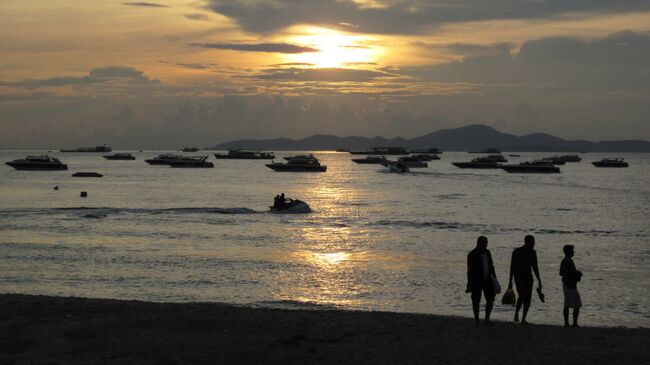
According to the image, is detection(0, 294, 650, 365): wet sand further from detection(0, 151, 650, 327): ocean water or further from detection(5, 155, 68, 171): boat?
detection(5, 155, 68, 171): boat

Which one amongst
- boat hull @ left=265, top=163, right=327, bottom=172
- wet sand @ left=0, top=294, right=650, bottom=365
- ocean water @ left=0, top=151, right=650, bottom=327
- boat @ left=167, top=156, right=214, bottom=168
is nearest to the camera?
wet sand @ left=0, top=294, right=650, bottom=365

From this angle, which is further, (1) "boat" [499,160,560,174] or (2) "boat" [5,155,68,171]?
(1) "boat" [499,160,560,174]

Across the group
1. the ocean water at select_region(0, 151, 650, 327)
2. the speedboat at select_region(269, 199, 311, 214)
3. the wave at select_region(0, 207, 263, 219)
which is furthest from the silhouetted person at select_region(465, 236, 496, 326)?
the wave at select_region(0, 207, 263, 219)

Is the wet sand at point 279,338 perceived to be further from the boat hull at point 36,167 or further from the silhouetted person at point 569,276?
the boat hull at point 36,167

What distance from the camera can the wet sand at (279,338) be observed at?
12445mm

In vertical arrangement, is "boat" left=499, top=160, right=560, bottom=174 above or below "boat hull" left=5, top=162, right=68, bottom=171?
above

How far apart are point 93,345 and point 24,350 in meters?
1.20

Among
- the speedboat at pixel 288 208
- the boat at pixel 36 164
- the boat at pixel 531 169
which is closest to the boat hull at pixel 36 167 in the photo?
the boat at pixel 36 164

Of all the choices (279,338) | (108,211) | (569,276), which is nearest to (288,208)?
(108,211)

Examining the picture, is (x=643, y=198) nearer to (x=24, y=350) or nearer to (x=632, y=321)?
(x=632, y=321)

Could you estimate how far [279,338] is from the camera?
45.4 ft

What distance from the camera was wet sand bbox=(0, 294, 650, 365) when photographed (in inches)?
490

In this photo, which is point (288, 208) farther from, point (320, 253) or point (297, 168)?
point (297, 168)

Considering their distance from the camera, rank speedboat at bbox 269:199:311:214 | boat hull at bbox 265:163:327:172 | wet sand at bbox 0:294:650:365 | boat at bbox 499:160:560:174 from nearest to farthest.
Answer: wet sand at bbox 0:294:650:365
speedboat at bbox 269:199:311:214
boat at bbox 499:160:560:174
boat hull at bbox 265:163:327:172
